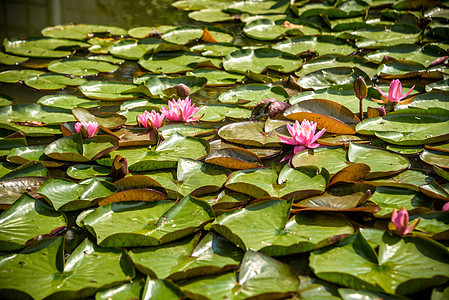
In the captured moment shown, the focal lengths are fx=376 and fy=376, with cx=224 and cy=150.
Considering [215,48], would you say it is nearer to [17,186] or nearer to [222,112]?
[222,112]

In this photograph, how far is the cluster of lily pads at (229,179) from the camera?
1.41 meters

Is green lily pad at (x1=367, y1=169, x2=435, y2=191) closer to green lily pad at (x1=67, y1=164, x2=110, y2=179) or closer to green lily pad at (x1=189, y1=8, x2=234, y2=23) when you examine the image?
green lily pad at (x1=67, y1=164, x2=110, y2=179)

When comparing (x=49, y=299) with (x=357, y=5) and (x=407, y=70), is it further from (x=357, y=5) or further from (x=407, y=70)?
(x=357, y=5)

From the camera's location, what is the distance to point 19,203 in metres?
1.79

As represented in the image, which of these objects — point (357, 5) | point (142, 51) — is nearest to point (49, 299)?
point (142, 51)

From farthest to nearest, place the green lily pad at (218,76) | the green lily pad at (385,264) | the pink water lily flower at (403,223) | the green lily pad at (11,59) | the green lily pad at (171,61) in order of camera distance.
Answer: the green lily pad at (11,59) < the green lily pad at (171,61) < the green lily pad at (218,76) < the pink water lily flower at (403,223) < the green lily pad at (385,264)

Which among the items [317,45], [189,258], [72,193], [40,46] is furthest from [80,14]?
[189,258]

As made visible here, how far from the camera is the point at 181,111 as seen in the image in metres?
2.51

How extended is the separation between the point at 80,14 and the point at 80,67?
2502 millimetres

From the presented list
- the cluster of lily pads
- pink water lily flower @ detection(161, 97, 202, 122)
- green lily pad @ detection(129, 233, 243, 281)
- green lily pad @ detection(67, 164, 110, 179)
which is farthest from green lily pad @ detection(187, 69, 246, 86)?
green lily pad @ detection(129, 233, 243, 281)

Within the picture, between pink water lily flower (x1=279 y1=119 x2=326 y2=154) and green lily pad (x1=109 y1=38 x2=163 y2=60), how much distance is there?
2.26 m

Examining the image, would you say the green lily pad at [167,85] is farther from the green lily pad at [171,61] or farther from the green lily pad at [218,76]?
the green lily pad at [171,61]

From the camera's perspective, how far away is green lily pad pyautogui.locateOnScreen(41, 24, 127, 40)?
14.9 ft

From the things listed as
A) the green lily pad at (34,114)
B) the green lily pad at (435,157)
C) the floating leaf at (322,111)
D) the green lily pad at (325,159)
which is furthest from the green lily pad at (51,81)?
the green lily pad at (435,157)
